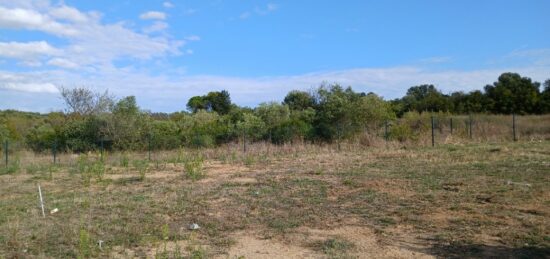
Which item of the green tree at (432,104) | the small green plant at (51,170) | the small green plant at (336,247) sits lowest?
the small green plant at (336,247)

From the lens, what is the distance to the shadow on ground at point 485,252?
605 centimetres

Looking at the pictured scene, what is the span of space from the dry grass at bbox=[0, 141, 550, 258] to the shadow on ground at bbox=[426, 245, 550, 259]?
0.01 metres

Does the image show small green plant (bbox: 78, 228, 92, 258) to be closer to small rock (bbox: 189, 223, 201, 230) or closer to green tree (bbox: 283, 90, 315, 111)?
small rock (bbox: 189, 223, 201, 230)

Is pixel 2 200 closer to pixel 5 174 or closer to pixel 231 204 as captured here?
pixel 231 204

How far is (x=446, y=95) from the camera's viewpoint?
46.8 metres

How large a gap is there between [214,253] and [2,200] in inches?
285

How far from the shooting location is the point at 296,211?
8.91 meters

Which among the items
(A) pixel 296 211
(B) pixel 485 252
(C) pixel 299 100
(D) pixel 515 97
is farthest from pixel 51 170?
A: (D) pixel 515 97

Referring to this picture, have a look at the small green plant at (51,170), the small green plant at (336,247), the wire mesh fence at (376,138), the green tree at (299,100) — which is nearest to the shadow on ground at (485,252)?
the small green plant at (336,247)

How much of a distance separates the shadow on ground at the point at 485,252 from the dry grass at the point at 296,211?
0.04ft

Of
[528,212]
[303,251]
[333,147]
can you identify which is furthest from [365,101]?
[303,251]

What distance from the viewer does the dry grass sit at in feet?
21.9

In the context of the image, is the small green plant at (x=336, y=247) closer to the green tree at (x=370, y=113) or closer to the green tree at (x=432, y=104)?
the green tree at (x=370, y=113)

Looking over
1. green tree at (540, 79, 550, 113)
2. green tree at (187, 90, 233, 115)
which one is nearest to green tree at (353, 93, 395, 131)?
green tree at (540, 79, 550, 113)
